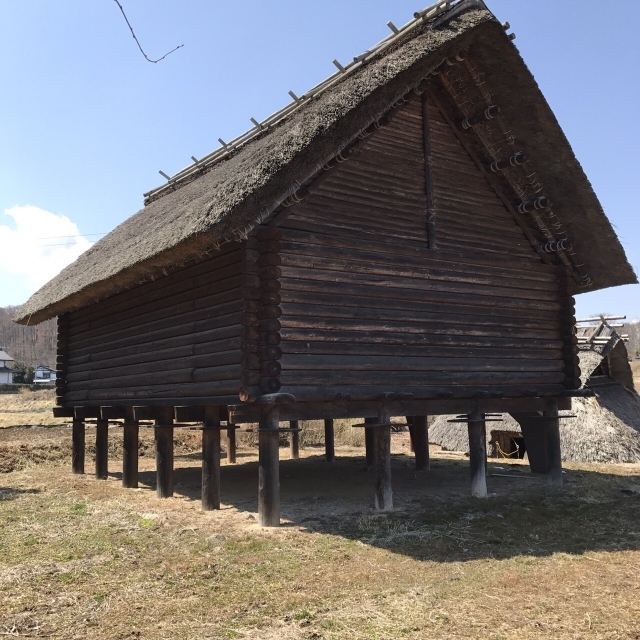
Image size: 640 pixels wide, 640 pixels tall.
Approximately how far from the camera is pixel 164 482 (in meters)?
11.1

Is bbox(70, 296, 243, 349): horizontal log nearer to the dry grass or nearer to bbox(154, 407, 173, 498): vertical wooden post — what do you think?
bbox(154, 407, 173, 498): vertical wooden post

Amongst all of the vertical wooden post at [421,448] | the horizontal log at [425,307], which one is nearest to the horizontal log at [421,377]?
the horizontal log at [425,307]

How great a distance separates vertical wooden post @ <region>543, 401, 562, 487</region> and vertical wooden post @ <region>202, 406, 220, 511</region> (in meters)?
6.15

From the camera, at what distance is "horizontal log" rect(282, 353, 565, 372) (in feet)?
29.8

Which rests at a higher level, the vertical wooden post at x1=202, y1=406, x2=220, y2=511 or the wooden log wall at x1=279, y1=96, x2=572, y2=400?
the wooden log wall at x1=279, y1=96, x2=572, y2=400

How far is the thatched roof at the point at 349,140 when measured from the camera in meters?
8.40

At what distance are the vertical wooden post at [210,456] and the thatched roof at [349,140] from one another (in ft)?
7.48

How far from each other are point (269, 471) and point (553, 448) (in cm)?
618

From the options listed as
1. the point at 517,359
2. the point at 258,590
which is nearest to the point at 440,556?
the point at 258,590

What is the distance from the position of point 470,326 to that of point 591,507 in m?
3.31

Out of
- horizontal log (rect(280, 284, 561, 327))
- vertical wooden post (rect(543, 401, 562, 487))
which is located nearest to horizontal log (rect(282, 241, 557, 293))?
horizontal log (rect(280, 284, 561, 327))

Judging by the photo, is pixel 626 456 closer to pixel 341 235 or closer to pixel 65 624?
pixel 341 235

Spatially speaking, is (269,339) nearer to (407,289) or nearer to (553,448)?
(407,289)

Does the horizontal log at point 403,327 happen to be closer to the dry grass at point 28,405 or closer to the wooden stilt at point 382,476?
the wooden stilt at point 382,476
